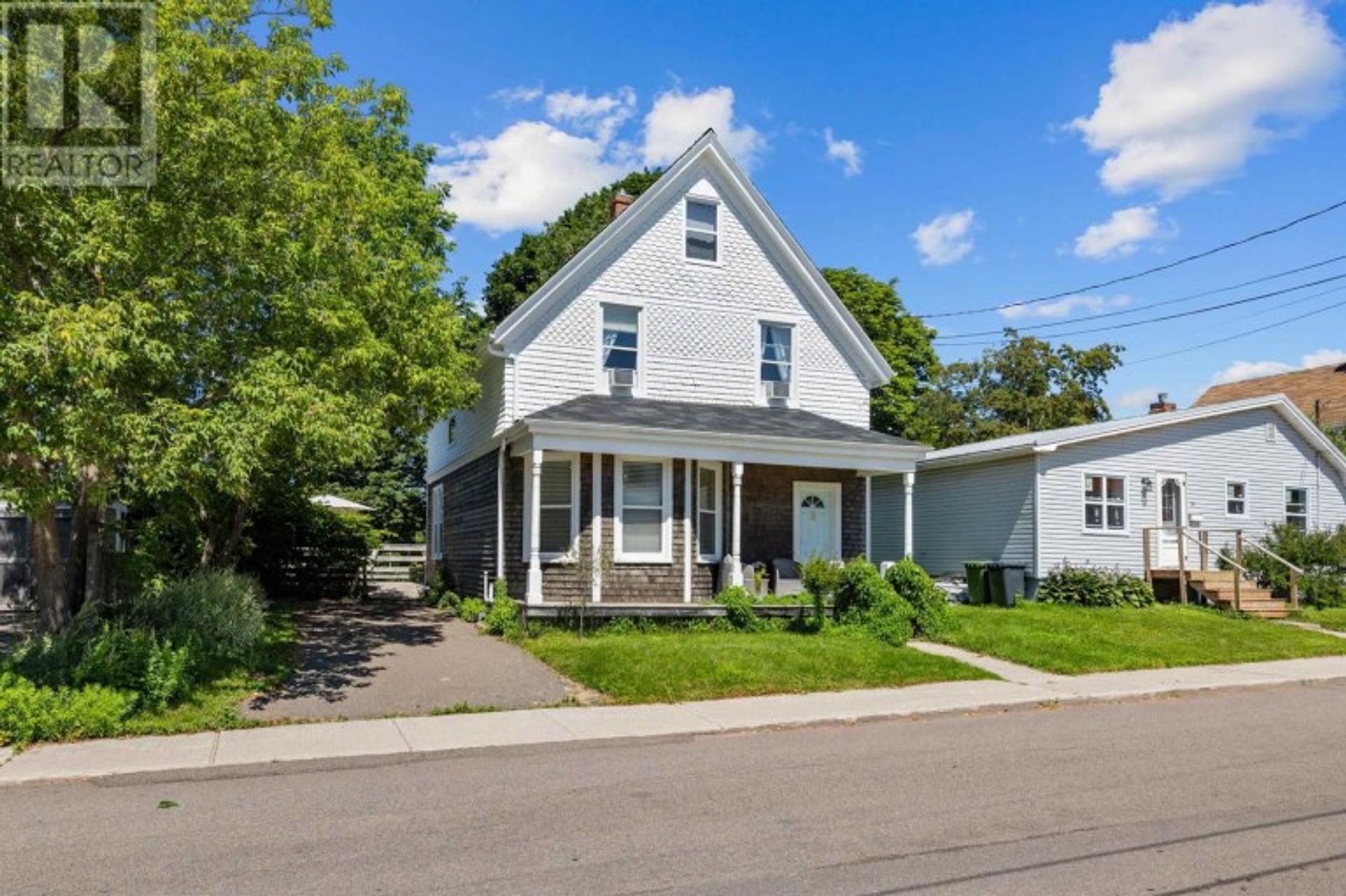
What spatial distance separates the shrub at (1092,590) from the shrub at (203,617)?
53.6 feet

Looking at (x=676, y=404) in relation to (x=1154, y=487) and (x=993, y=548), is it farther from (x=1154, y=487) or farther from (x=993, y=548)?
(x=1154, y=487)

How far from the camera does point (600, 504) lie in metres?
18.4

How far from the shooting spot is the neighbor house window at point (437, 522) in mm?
26062

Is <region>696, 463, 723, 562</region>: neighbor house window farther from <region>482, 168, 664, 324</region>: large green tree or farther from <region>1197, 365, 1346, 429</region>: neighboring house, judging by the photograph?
<region>1197, 365, 1346, 429</region>: neighboring house

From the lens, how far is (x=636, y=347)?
20.1 m

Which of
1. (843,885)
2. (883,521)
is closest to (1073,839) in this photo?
(843,885)

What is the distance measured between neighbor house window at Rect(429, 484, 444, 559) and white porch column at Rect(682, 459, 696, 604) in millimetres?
8944

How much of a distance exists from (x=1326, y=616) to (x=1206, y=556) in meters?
3.07

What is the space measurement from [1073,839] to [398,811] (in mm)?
4495

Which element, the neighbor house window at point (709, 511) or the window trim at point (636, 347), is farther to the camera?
the window trim at point (636, 347)

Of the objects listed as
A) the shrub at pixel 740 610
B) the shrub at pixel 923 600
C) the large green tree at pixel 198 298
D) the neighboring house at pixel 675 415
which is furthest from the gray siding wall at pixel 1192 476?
the large green tree at pixel 198 298

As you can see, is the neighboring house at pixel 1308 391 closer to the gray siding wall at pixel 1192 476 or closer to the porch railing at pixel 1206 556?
the gray siding wall at pixel 1192 476

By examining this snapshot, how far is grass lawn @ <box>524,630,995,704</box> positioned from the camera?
12.2 m

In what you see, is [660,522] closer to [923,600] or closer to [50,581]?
[923,600]
